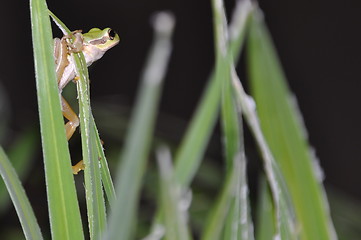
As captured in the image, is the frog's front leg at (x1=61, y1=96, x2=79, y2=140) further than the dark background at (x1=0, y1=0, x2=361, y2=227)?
No

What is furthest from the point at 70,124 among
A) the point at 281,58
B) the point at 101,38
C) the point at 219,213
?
the point at 281,58

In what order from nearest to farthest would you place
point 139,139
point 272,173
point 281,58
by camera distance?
1. point 139,139
2. point 272,173
3. point 281,58

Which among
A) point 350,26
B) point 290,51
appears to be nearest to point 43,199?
point 290,51

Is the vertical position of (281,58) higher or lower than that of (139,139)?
lower

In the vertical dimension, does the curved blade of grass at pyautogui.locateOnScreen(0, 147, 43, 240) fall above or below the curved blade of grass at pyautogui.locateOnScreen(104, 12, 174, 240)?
below

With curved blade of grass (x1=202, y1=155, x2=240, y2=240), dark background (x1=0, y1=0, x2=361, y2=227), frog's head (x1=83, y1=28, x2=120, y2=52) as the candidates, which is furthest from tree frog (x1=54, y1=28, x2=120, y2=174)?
dark background (x1=0, y1=0, x2=361, y2=227)

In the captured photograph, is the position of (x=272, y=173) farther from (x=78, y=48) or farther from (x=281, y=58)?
(x=281, y=58)

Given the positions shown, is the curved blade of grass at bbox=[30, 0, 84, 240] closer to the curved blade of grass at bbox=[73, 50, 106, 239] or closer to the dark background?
the curved blade of grass at bbox=[73, 50, 106, 239]

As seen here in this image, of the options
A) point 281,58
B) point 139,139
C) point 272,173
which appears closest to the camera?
point 139,139
